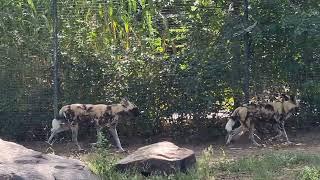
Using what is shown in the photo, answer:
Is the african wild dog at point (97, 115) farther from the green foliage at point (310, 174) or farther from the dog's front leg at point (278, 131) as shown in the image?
the green foliage at point (310, 174)

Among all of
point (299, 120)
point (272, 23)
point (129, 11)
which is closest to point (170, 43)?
point (129, 11)

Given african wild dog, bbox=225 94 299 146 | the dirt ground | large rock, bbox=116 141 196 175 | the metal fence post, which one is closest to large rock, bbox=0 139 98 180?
large rock, bbox=116 141 196 175

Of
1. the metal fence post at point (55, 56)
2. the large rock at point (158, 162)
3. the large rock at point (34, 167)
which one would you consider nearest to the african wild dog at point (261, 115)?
the large rock at point (158, 162)

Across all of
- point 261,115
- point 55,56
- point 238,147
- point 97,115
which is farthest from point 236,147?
point 55,56

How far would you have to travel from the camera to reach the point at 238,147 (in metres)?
9.91

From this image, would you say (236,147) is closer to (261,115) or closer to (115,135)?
(261,115)

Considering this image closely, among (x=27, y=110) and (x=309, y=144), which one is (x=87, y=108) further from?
(x=309, y=144)

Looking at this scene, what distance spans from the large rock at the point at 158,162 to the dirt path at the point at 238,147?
1.76 m

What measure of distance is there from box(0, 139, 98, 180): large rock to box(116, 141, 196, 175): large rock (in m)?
0.85

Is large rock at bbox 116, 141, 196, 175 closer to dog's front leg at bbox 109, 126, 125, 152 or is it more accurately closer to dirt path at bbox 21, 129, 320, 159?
dirt path at bbox 21, 129, 320, 159

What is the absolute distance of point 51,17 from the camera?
10.4m

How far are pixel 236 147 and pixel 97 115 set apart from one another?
2324 millimetres

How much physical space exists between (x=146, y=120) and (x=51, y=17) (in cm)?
241

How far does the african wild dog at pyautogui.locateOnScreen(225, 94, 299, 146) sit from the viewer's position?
9914 millimetres
